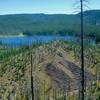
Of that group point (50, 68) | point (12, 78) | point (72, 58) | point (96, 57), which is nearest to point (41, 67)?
point (50, 68)

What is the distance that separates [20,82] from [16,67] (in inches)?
933

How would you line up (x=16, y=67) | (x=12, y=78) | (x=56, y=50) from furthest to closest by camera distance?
(x=56, y=50), (x=16, y=67), (x=12, y=78)

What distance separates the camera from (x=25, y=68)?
531 feet

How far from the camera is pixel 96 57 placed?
198m

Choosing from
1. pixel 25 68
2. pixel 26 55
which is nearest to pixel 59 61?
pixel 25 68

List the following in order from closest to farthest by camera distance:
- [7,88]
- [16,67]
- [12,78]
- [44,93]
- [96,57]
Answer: [44,93]
[7,88]
[12,78]
[16,67]
[96,57]

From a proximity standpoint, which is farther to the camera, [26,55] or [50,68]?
[26,55]

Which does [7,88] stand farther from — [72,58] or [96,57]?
[96,57]

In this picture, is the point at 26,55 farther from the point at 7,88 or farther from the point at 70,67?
the point at 7,88

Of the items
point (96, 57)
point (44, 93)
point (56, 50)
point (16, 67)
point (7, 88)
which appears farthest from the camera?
point (96, 57)

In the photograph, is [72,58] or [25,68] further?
[72,58]

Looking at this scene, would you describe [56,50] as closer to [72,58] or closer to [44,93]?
[72,58]

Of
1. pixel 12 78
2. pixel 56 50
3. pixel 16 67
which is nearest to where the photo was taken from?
pixel 12 78

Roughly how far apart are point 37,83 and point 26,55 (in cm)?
4853
